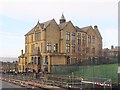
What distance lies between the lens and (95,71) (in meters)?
33.2

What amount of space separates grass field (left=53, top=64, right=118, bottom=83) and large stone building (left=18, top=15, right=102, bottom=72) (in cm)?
Result: 913

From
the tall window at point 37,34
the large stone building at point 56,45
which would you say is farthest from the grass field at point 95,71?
the tall window at point 37,34

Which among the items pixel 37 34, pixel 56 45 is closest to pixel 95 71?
pixel 56 45

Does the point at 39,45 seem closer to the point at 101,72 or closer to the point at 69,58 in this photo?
the point at 69,58

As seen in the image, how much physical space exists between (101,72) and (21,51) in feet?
138

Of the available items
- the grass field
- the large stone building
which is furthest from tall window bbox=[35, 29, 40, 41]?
the grass field

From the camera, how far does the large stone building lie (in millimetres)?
56594

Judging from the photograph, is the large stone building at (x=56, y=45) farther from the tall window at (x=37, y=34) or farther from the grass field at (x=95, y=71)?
the grass field at (x=95, y=71)

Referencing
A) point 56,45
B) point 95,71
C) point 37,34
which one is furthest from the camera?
point 37,34

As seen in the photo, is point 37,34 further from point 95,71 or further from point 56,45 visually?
point 95,71

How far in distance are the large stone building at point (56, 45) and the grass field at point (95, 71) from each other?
9.13 meters

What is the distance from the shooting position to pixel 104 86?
822 inches

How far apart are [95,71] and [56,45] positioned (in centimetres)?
2647

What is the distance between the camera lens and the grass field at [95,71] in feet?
95.6
